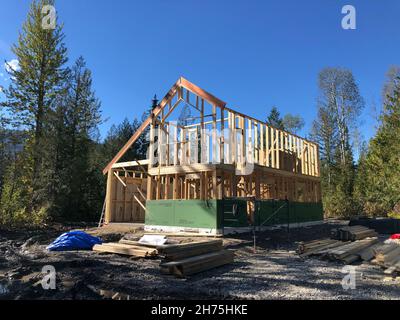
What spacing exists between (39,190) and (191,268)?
15.3 metres

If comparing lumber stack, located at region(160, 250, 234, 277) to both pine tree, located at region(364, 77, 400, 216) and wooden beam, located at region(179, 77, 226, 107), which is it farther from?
pine tree, located at region(364, 77, 400, 216)

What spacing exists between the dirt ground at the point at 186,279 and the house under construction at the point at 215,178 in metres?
3.34

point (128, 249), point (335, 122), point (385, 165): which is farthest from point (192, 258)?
point (335, 122)

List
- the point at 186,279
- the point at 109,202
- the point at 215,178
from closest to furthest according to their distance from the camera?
the point at 186,279 < the point at 215,178 < the point at 109,202

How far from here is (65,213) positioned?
19906 mm

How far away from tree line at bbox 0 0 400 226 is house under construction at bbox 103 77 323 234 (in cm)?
427

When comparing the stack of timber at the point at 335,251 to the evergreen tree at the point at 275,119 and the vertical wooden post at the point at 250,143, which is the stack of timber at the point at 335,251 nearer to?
the vertical wooden post at the point at 250,143

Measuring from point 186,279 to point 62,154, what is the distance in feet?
55.3

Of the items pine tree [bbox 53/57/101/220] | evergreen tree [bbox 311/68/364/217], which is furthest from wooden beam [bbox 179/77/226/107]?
evergreen tree [bbox 311/68/364/217]

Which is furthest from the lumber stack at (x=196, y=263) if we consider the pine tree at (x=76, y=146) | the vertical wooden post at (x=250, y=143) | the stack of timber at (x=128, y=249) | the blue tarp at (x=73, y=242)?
the pine tree at (x=76, y=146)

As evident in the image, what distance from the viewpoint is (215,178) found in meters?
11.7

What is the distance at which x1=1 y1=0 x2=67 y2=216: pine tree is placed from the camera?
19.4 meters

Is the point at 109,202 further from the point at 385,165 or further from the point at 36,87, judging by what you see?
the point at 385,165
